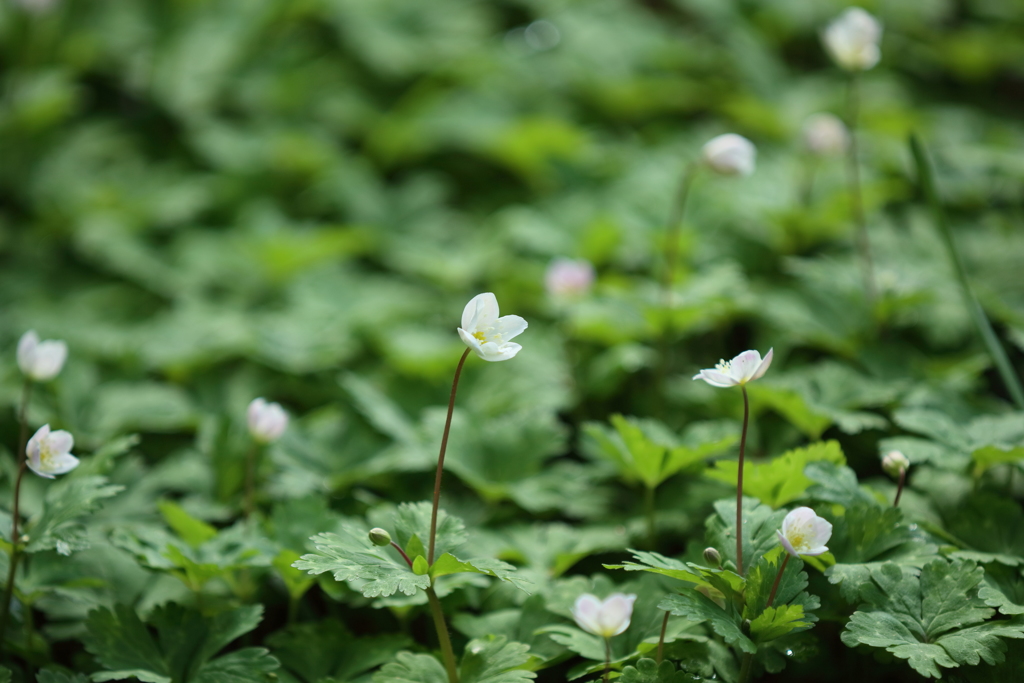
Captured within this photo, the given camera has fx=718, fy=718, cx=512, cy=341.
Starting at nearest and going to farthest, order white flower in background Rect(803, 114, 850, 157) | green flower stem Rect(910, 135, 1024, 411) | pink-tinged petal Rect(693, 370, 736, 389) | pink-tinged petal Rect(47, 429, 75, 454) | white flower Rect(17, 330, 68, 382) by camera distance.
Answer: pink-tinged petal Rect(693, 370, 736, 389) → pink-tinged petal Rect(47, 429, 75, 454) → white flower Rect(17, 330, 68, 382) → green flower stem Rect(910, 135, 1024, 411) → white flower in background Rect(803, 114, 850, 157)

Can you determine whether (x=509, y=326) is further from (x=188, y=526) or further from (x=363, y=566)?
(x=188, y=526)

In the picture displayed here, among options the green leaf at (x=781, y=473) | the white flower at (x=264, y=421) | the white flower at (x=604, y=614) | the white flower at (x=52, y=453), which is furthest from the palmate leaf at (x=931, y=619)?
the white flower at (x=52, y=453)

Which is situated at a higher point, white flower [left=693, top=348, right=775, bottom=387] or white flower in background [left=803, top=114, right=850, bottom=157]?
white flower [left=693, top=348, right=775, bottom=387]

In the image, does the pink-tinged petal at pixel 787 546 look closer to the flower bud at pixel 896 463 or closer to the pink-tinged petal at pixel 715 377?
the pink-tinged petal at pixel 715 377

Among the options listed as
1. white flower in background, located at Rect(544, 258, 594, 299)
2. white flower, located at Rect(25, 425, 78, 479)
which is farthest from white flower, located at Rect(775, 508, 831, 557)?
white flower, located at Rect(25, 425, 78, 479)

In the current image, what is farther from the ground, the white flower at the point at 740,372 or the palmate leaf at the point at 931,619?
the white flower at the point at 740,372

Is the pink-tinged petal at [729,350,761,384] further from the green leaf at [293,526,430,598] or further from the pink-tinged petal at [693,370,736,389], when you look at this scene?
the green leaf at [293,526,430,598]

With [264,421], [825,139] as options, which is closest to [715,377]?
[264,421]
